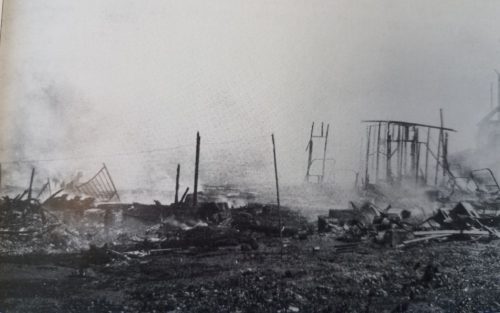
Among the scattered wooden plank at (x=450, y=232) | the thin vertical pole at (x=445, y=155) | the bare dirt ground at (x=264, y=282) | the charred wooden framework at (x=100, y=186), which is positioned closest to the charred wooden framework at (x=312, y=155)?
the bare dirt ground at (x=264, y=282)

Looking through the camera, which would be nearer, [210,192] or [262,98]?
[262,98]

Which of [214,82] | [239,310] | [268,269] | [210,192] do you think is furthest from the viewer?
[210,192]

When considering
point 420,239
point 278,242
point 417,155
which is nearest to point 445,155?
point 417,155

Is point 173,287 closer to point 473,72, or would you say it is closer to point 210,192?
point 210,192

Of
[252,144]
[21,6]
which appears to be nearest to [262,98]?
[252,144]

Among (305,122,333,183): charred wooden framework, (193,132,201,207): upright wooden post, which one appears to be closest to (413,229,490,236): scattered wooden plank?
(305,122,333,183): charred wooden framework

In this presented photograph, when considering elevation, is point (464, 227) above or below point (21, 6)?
below
